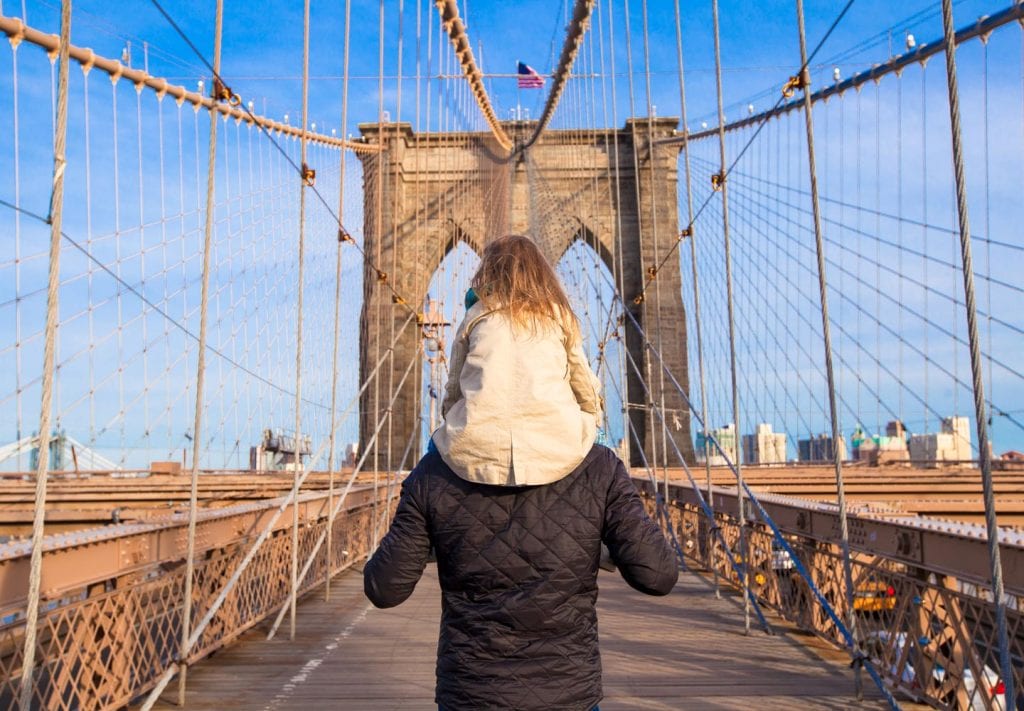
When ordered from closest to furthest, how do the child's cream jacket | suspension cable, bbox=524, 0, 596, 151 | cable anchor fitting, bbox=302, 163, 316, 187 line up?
the child's cream jacket
cable anchor fitting, bbox=302, 163, 316, 187
suspension cable, bbox=524, 0, 596, 151

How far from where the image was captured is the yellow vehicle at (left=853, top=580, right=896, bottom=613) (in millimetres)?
3963

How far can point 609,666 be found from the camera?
421 cm

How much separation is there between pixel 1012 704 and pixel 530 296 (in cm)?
170

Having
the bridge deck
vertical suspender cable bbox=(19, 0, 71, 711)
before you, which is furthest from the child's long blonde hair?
the bridge deck

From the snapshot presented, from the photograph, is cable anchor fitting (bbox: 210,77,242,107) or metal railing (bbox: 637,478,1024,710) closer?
metal railing (bbox: 637,478,1024,710)

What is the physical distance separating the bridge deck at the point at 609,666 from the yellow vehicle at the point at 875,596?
10.4 inches

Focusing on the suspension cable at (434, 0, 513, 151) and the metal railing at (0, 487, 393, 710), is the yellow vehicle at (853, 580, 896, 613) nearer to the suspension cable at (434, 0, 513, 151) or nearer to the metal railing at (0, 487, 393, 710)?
the metal railing at (0, 487, 393, 710)

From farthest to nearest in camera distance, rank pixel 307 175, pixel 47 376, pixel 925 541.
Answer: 1. pixel 307 175
2. pixel 925 541
3. pixel 47 376

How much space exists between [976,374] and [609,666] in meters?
2.28

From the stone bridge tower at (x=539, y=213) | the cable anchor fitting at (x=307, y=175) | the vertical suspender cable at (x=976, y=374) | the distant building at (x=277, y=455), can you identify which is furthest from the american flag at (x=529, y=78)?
the vertical suspender cable at (x=976, y=374)

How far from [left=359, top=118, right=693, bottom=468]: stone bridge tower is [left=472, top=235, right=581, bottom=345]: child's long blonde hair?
1976 cm

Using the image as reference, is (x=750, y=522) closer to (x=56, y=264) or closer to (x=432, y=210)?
(x=56, y=264)

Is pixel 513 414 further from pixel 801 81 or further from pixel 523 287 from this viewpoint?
pixel 801 81

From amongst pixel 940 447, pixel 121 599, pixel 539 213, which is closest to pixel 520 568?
pixel 121 599
